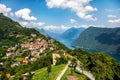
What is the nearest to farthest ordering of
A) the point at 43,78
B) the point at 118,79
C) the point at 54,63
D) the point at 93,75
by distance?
the point at 43,78 < the point at 93,75 < the point at 118,79 < the point at 54,63

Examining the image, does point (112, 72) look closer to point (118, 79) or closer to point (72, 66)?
point (118, 79)

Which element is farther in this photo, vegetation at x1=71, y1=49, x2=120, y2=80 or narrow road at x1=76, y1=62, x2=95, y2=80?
vegetation at x1=71, y1=49, x2=120, y2=80

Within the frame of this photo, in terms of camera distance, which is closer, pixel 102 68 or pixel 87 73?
pixel 87 73

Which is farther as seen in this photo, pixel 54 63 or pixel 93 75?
pixel 54 63

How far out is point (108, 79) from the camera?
83688 mm

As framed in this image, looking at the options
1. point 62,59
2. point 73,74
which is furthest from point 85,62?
point 73,74

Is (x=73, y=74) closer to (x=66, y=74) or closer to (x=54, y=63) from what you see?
(x=66, y=74)

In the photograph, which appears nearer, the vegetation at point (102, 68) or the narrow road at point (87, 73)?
the narrow road at point (87, 73)

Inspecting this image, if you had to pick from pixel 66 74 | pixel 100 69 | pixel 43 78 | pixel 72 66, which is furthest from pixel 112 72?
pixel 43 78

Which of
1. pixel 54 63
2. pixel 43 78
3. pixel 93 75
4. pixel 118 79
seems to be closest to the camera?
pixel 43 78

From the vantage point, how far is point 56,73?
74.7 m

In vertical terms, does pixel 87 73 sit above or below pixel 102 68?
below

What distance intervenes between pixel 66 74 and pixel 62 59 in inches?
897

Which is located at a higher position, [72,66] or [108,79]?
[72,66]
